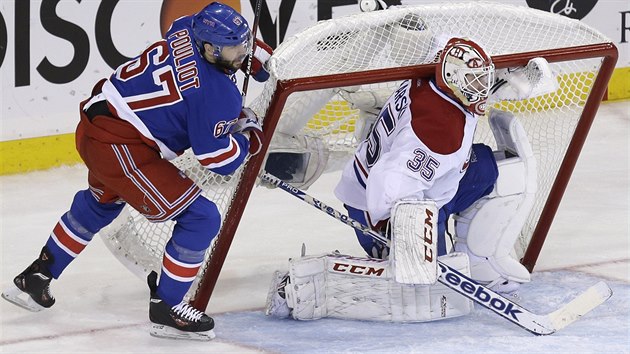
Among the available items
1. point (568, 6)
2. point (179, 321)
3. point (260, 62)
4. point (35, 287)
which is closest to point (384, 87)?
point (260, 62)

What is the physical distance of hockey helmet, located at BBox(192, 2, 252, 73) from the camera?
3.75 metres

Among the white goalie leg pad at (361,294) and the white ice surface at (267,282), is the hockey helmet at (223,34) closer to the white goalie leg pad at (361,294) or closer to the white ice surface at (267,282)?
the white goalie leg pad at (361,294)

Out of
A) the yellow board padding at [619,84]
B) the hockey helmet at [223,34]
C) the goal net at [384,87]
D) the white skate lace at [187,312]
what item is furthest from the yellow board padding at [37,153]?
the yellow board padding at [619,84]

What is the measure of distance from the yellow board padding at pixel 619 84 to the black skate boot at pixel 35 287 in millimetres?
3054

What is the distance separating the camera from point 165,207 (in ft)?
12.7

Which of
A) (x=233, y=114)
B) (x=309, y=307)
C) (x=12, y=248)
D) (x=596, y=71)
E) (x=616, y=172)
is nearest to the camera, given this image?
(x=233, y=114)

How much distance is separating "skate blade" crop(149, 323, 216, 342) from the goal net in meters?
0.17

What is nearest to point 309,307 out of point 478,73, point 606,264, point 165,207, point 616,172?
point 165,207

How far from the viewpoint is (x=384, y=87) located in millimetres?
4473

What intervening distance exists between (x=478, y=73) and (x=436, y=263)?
1.66 feet

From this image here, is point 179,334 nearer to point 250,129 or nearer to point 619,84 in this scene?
point 250,129

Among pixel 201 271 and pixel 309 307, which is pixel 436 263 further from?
pixel 201 271

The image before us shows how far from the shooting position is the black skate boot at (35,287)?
4.14 meters

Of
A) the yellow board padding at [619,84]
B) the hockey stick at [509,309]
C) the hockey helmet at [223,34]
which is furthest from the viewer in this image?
the yellow board padding at [619,84]
